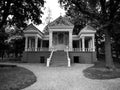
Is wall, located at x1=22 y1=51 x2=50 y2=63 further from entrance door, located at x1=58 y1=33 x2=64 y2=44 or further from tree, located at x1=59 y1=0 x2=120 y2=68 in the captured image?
tree, located at x1=59 y1=0 x2=120 y2=68

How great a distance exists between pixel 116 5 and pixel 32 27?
1337 centimetres

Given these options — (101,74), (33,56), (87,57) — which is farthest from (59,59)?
(101,74)

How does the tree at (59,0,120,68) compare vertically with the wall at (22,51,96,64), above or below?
above

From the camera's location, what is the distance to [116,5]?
1134cm

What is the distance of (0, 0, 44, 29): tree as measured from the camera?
12.0 m

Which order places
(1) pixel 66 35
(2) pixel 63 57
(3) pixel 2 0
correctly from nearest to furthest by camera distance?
1. (3) pixel 2 0
2. (2) pixel 63 57
3. (1) pixel 66 35

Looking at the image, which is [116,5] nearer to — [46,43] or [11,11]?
[11,11]

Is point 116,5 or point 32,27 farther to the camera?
point 32,27

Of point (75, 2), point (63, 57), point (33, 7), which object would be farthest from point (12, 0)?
point (63, 57)

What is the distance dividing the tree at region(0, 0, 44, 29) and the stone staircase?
5499mm

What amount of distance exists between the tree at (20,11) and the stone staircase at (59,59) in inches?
217

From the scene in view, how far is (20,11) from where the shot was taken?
43.0 ft

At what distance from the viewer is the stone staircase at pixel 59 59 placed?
13816mm

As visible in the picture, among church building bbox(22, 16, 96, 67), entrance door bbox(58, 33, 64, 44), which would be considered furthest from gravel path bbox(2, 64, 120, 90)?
entrance door bbox(58, 33, 64, 44)
